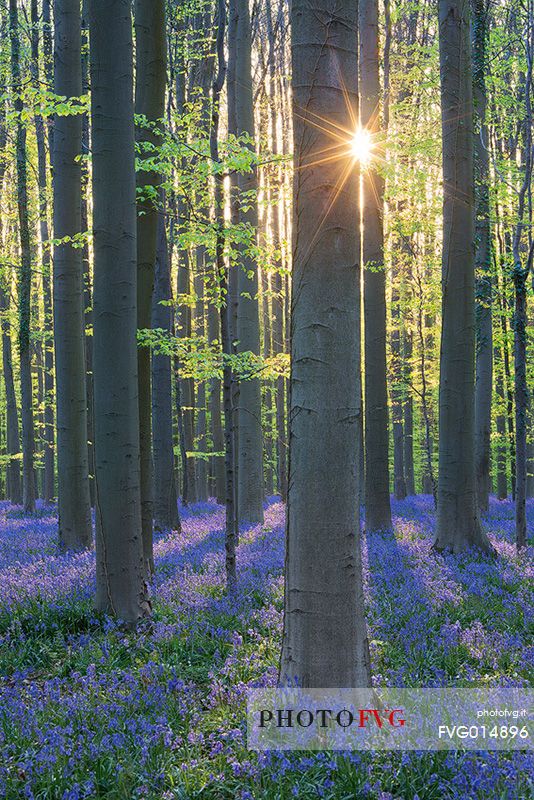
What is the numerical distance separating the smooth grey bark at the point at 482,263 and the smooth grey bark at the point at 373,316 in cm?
203

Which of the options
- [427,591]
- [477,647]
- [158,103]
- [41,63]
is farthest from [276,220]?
[477,647]

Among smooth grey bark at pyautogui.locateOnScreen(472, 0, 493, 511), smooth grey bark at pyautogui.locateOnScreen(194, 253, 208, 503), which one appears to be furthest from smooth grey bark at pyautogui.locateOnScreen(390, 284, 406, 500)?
smooth grey bark at pyautogui.locateOnScreen(194, 253, 208, 503)

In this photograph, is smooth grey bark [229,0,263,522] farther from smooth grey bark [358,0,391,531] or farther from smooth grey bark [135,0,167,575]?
smooth grey bark [135,0,167,575]

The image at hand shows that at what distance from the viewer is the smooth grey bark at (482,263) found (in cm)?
1226

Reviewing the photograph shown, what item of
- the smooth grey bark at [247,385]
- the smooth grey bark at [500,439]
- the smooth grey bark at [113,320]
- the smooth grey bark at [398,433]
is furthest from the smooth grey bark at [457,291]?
the smooth grey bark at [500,439]

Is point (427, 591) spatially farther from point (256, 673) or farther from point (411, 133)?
point (411, 133)

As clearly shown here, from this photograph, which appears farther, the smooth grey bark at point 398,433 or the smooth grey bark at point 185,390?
the smooth grey bark at point 398,433

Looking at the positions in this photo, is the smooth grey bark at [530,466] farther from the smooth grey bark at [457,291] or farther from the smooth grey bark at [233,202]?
the smooth grey bark at [457,291]

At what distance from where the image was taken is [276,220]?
25625 mm

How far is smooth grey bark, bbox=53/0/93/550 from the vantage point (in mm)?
9742

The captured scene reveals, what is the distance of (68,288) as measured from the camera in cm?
984

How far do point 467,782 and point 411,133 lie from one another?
46.6 feet

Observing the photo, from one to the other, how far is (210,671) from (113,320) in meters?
3.46

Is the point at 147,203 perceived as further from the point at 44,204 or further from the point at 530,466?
the point at 530,466
